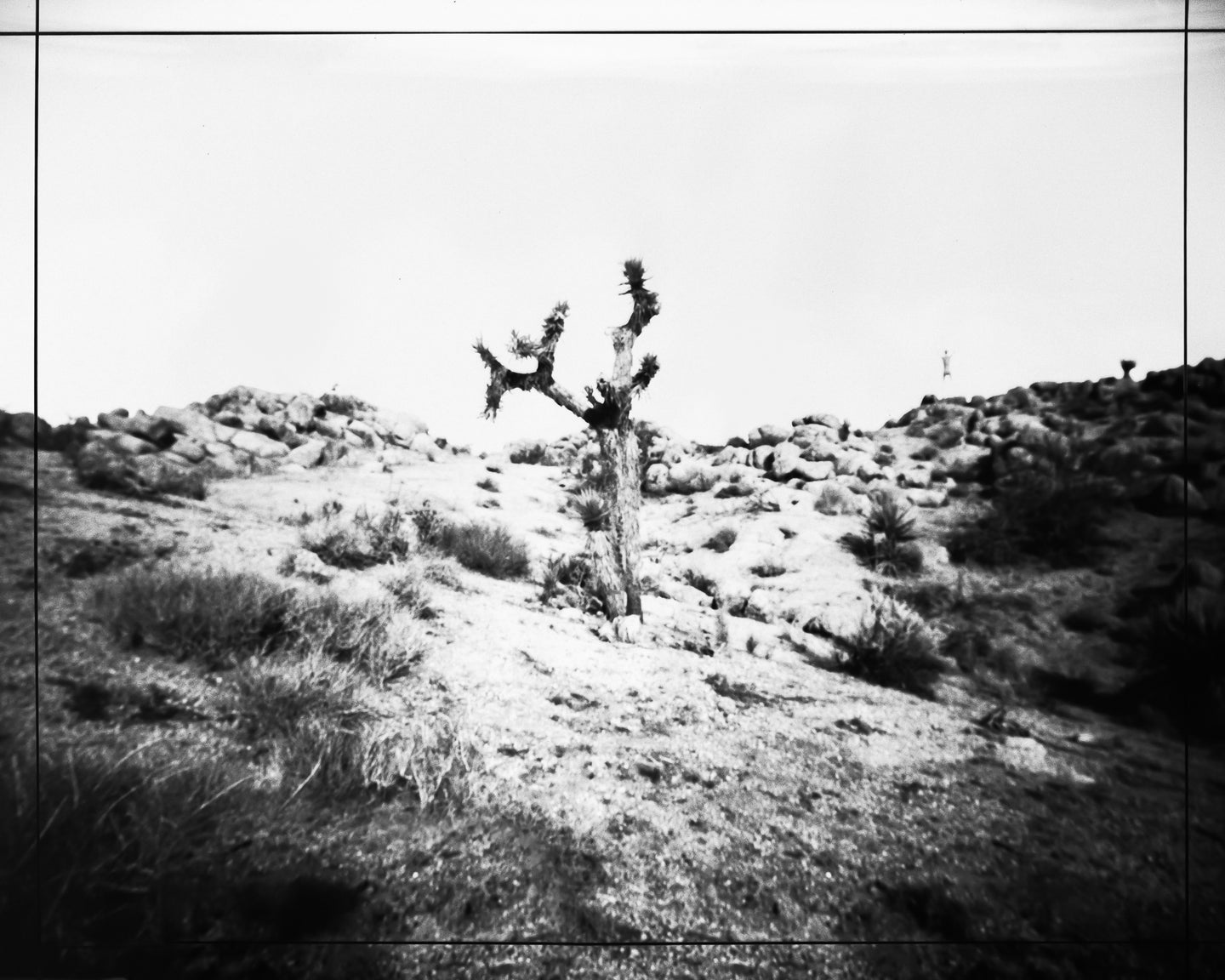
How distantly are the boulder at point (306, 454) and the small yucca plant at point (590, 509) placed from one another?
234 inches

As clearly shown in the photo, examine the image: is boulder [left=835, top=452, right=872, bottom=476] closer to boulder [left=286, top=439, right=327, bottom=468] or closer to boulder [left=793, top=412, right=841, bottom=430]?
boulder [left=793, top=412, right=841, bottom=430]

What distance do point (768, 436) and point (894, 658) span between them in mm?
12305

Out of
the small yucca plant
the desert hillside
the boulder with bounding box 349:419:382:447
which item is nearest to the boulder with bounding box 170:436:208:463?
the desert hillside

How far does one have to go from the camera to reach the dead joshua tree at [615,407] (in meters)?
6.43

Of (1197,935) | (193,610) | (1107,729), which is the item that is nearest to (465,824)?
(193,610)

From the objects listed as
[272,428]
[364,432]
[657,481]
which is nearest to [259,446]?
[272,428]

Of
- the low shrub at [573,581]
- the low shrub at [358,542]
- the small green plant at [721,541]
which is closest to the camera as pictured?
the low shrub at [358,542]

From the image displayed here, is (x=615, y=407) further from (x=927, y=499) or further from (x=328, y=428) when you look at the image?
(x=328, y=428)

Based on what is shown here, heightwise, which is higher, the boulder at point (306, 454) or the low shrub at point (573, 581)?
the boulder at point (306, 454)

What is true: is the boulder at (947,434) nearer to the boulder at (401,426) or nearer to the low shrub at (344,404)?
the boulder at (401,426)

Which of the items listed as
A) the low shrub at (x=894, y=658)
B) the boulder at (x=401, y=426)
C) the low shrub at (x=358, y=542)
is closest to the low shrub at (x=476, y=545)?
the low shrub at (x=358, y=542)

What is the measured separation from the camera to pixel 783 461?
46.1 feet

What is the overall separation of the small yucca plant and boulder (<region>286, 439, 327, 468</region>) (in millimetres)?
5955

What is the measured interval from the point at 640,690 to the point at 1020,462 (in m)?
10.5
